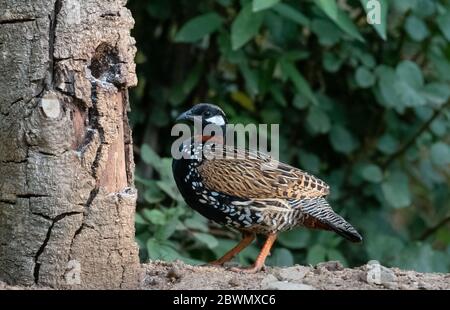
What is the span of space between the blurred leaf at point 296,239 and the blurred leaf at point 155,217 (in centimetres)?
127

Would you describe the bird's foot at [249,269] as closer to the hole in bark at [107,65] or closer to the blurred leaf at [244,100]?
the hole in bark at [107,65]

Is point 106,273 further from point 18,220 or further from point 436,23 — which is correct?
point 436,23

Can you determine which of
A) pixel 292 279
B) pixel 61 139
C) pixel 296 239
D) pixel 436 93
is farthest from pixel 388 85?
pixel 61 139

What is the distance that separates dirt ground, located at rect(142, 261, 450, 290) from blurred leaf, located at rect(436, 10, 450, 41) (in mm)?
2441

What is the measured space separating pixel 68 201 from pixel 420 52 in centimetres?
388

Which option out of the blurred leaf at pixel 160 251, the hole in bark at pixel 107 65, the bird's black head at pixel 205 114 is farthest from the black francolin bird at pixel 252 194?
the hole in bark at pixel 107 65

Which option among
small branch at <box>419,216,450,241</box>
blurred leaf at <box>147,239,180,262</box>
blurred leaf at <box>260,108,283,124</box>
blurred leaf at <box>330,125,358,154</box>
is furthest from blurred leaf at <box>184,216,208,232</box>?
small branch at <box>419,216,450,241</box>

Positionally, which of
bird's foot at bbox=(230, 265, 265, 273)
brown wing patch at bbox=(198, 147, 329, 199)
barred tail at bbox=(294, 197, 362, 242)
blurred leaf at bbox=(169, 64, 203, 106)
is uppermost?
blurred leaf at bbox=(169, 64, 203, 106)

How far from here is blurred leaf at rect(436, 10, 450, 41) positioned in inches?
254

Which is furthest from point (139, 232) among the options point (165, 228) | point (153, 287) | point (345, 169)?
point (345, 169)

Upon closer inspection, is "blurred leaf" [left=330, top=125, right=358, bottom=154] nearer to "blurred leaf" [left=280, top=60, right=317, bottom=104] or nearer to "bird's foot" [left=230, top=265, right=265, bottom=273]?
"blurred leaf" [left=280, top=60, right=317, bottom=104]

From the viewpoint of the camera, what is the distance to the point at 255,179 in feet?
16.0

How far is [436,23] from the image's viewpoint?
6684 millimetres

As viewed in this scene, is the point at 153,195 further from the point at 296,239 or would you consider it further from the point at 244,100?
the point at 244,100
